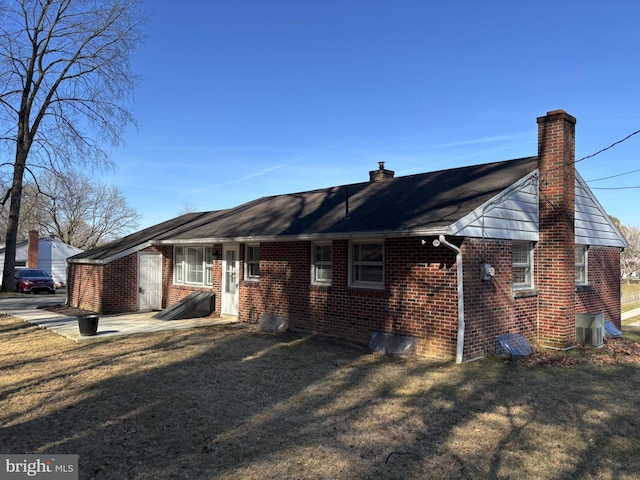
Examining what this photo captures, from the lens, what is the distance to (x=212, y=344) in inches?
403

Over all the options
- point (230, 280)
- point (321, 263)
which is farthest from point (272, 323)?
point (230, 280)

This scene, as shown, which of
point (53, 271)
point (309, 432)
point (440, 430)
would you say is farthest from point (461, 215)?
point (53, 271)

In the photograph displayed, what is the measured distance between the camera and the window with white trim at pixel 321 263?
11281 millimetres

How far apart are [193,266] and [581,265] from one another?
38.9 feet

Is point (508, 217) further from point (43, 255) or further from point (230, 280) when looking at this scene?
point (43, 255)

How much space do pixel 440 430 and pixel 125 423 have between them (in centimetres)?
370

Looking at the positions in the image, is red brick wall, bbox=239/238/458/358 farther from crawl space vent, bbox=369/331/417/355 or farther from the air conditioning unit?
the air conditioning unit

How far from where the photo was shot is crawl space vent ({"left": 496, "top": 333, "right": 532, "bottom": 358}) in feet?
30.9

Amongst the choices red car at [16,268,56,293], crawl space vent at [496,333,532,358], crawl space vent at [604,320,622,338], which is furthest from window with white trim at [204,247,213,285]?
red car at [16,268,56,293]

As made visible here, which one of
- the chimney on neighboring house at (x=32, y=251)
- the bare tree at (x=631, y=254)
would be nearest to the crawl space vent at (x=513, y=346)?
the chimney on neighboring house at (x=32, y=251)

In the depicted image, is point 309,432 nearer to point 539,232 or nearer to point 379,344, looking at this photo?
point 379,344

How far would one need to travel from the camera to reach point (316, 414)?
591 centimetres

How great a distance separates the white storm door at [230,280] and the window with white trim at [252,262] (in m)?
0.37

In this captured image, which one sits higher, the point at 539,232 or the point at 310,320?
the point at 539,232
